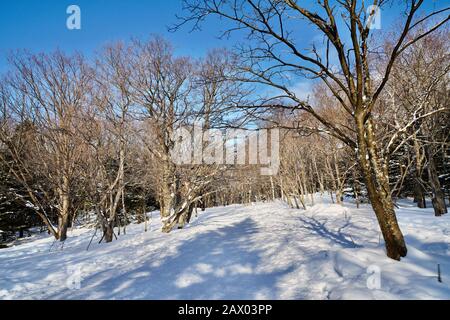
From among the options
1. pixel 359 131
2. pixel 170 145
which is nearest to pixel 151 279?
pixel 359 131

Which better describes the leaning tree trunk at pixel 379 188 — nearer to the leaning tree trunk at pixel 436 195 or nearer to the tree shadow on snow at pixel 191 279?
the tree shadow on snow at pixel 191 279

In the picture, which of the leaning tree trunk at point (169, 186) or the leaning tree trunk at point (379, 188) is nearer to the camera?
the leaning tree trunk at point (379, 188)

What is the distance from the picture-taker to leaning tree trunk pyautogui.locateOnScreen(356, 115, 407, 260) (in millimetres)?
4828

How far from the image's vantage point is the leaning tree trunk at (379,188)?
483 cm

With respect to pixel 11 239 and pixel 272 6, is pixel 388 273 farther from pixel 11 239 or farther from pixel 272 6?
pixel 11 239

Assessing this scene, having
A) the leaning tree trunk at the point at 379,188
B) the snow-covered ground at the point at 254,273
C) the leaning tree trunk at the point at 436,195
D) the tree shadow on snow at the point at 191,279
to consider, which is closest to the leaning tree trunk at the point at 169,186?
the snow-covered ground at the point at 254,273

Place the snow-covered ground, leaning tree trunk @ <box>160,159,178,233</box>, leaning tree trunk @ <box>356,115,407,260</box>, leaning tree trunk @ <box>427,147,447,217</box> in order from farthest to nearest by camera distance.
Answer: leaning tree trunk @ <box>160,159,178,233</box> → leaning tree trunk @ <box>427,147,447,217</box> → leaning tree trunk @ <box>356,115,407,260</box> → the snow-covered ground

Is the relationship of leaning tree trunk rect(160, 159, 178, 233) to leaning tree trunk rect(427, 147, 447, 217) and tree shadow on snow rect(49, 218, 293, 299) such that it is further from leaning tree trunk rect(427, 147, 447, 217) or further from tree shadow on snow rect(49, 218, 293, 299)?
leaning tree trunk rect(427, 147, 447, 217)

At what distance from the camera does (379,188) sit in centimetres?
507

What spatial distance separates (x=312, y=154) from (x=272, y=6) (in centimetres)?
2081

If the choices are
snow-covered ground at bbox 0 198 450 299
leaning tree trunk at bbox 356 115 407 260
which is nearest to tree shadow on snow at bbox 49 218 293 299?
snow-covered ground at bbox 0 198 450 299

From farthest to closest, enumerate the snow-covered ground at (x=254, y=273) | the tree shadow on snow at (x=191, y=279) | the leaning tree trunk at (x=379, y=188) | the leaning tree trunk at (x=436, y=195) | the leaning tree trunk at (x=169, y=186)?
the leaning tree trunk at (x=169, y=186), the leaning tree trunk at (x=436, y=195), the leaning tree trunk at (x=379, y=188), the tree shadow on snow at (x=191, y=279), the snow-covered ground at (x=254, y=273)

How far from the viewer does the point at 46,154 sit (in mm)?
11750

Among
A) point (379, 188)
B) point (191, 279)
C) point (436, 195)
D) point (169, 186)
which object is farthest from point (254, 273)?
point (436, 195)
